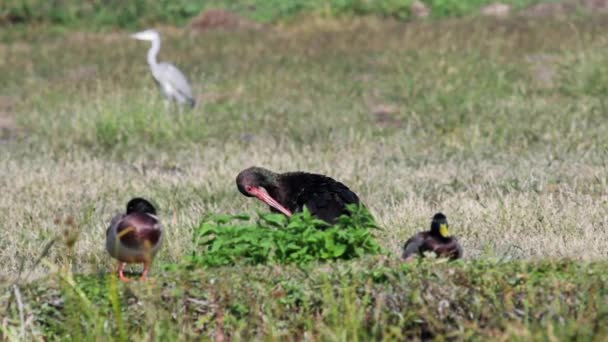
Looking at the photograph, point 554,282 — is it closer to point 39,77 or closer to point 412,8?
point 39,77

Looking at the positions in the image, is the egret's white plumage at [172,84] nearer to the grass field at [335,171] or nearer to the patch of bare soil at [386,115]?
the grass field at [335,171]

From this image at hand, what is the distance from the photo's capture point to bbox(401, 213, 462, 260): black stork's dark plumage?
633 centimetres

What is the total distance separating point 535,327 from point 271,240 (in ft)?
4.82

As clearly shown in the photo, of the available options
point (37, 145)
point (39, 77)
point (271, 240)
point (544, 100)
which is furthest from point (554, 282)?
point (39, 77)

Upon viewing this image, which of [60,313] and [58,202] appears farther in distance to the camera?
[58,202]

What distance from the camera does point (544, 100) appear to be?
15234 mm

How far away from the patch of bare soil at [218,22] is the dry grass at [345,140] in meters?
6.31

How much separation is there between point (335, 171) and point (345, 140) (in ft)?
6.59

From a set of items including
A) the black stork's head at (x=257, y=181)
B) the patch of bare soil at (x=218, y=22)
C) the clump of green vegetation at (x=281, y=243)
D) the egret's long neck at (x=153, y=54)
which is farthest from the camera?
the patch of bare soil at (x=218, y=22)

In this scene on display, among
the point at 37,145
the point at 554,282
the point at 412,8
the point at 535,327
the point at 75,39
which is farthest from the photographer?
the point at 412,8

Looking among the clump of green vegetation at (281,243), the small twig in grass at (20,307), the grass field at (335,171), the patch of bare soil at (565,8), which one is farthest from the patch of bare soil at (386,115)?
the patch of bare soil at (565,8)

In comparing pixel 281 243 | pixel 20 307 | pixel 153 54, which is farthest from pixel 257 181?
pixel 153 54

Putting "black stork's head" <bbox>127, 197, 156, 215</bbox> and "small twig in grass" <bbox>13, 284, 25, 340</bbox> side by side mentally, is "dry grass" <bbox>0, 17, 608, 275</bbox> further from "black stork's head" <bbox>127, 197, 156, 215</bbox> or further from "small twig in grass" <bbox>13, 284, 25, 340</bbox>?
"small twig in grass" <bbox>13, 284, 25, 340</bbox>

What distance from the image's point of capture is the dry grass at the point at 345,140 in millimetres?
8500
